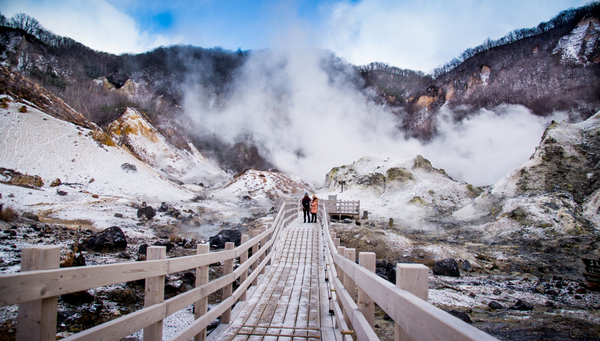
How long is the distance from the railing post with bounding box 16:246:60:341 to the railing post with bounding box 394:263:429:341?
1.68 m

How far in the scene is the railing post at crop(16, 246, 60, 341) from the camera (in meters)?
1.31

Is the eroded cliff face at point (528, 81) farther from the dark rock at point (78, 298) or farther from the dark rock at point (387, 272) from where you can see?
the dark rock at point (78, 298)

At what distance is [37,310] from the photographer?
4.32 ft

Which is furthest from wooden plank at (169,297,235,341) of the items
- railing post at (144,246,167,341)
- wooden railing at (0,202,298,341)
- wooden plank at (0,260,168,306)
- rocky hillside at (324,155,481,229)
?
rocky hillside at (324,155,481,229)

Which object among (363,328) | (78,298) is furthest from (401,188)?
(363,328)

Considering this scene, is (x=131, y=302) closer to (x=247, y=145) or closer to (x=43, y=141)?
(x=43, y=141)

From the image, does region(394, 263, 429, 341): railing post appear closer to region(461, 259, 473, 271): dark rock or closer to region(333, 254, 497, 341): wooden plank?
region(333, 254, 497, 341): wooden plank

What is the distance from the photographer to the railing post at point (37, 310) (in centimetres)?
131

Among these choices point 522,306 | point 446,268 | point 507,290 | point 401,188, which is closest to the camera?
point 522,306

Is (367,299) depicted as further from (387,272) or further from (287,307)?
(387,272)

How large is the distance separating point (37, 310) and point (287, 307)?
3931 millimetres

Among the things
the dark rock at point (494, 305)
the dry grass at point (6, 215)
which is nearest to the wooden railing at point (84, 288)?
the dark rock at point (494, 305)

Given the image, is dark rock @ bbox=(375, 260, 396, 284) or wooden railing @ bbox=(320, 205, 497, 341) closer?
wooden railing @ bbox=(320, 205, 497, 341)

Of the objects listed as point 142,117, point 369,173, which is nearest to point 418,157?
point 369,173
